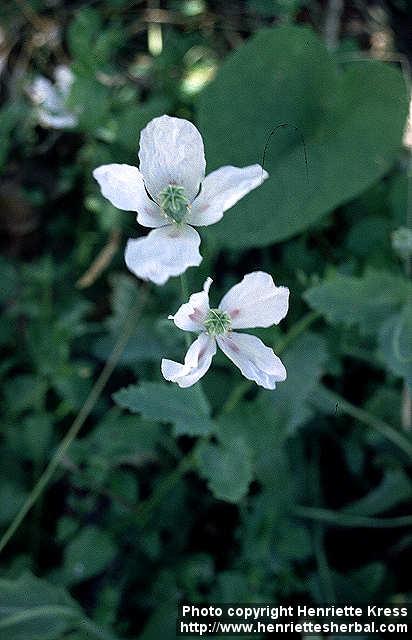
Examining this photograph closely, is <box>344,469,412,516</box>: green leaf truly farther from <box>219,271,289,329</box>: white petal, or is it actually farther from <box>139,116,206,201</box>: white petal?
<box>139,116,206,201</box>: white petal

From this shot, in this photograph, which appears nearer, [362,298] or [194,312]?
[194,312]

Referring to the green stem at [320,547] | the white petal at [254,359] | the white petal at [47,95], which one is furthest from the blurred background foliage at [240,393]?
the white petal at [254,359]

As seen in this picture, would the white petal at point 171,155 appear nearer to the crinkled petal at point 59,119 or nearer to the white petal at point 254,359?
the white petal at point 254,359

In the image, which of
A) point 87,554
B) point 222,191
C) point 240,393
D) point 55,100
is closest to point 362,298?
point 240,393

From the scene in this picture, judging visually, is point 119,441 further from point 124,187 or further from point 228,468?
point 124,187

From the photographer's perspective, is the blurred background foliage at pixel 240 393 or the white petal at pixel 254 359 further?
the blurred background foliage at pixel 240 393

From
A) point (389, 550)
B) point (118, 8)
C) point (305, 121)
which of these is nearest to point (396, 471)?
point (389, 550)

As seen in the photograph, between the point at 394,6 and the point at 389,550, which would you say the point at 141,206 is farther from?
the point at 394,6

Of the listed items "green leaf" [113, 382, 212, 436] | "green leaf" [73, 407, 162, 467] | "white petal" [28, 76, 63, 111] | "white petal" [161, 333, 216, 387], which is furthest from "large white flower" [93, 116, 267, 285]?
"white petal" [28, 76, 63, 111]
